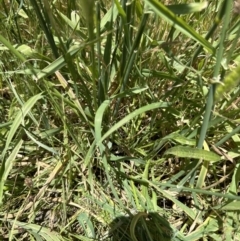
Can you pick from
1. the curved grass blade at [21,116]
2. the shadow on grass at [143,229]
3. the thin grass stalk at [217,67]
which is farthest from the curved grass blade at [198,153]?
the curved grass blade at [21,116]

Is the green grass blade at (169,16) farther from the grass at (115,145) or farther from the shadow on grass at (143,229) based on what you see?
the shadow on grass at (143,229)

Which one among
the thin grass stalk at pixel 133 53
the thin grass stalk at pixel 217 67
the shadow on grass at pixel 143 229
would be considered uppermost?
the thin grass stalk at pixel 133 53

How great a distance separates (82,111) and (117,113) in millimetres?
124

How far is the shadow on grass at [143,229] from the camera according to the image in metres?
0.87

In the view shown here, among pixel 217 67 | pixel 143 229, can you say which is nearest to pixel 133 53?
pixel 217 67

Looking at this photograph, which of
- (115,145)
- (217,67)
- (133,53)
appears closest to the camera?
(217,67)

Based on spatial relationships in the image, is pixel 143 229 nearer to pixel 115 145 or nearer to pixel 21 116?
pixel 115 145

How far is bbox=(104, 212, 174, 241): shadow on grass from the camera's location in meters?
0.87

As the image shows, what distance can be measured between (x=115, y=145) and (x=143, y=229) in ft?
0.71

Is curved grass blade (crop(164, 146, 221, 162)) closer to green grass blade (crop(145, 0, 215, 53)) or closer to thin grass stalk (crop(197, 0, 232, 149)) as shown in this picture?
thin grass stalk (crop(197, 0, 232, 149))

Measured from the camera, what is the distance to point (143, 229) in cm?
88

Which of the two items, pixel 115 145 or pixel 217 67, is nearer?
pixel 217 67

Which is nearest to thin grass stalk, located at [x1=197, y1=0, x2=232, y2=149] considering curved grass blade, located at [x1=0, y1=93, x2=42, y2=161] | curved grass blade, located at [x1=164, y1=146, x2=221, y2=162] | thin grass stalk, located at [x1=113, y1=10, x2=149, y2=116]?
curved grass blade, located at [x1=164, y1=146, x2=221, y2=162]

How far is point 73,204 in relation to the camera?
3.05ft
